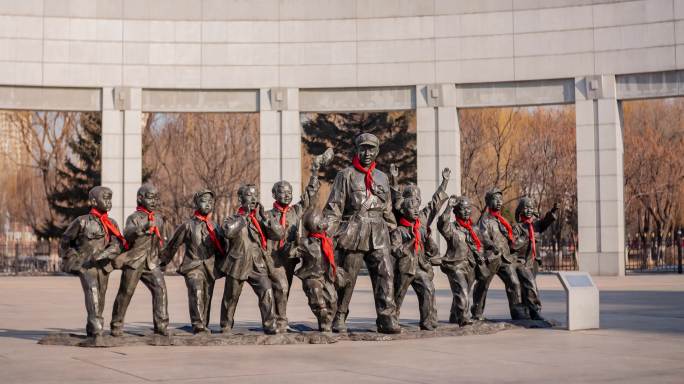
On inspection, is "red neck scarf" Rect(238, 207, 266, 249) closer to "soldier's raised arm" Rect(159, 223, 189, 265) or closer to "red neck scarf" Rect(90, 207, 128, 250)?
"soldier's raised arm" Rect(159, 223, 189, 265)

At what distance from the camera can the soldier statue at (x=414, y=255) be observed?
13305mm

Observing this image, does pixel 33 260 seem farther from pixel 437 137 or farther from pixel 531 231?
pixel 531 231

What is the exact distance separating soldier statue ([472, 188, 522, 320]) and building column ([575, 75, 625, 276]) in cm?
1615

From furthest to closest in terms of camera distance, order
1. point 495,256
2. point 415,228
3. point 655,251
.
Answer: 1. point 655,251
2. point 495,256
3. point 415,228

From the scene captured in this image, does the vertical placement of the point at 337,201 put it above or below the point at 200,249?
above

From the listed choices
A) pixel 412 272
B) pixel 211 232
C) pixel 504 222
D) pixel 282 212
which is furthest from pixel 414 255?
pixel 211 232

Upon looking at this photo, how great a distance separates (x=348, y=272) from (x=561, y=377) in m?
4.64

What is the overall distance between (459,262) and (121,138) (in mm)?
20105

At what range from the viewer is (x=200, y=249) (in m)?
12.8

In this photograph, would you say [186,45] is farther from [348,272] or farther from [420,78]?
[348,272]

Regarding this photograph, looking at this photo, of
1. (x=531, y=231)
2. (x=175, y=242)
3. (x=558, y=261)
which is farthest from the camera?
(x=558, y=261)

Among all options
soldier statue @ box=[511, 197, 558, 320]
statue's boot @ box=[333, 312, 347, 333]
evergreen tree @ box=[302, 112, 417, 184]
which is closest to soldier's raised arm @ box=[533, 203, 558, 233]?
soldier statue @ box=[511, 197, 558, 320]

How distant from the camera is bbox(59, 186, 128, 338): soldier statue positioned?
40.1ft

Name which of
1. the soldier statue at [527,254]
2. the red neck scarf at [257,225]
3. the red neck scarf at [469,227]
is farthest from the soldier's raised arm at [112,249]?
the soldier statue at [527,254]
